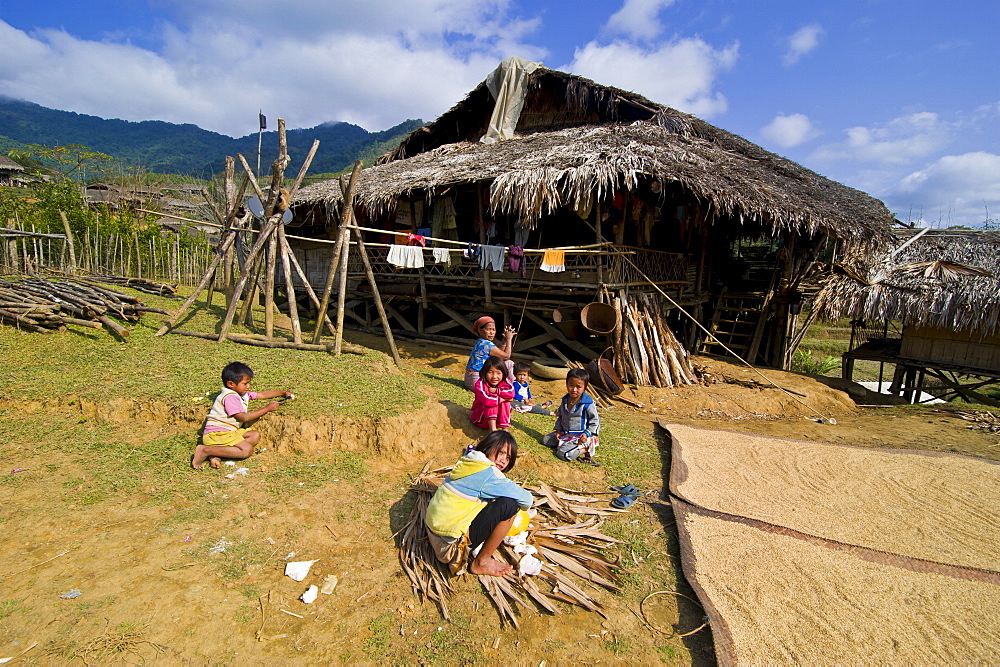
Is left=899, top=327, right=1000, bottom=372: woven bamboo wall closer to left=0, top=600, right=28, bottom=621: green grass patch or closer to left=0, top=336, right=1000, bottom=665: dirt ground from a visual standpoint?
left=0, top=336, right=1000, bottom=665: dirt ground

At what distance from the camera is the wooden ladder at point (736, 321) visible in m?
12.5

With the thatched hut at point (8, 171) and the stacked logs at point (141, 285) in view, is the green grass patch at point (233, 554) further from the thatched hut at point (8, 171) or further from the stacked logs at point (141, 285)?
the thatched hut at point (8, 171)

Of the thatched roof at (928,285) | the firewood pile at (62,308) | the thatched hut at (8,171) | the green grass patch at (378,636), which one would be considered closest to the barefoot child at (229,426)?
the green grass patch at (378,636)

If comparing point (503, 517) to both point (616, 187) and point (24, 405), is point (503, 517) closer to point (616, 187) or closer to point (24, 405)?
point (24, 405)

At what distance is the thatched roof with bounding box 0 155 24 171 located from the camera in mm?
30859

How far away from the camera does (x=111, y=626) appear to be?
102 inches

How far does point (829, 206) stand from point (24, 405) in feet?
45.5

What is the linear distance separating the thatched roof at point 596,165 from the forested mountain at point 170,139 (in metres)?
64.7

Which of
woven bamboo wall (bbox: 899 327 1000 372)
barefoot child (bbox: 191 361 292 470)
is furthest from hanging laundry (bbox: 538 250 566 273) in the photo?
woven bamboo wall (bbox: 899 327 1000 372)

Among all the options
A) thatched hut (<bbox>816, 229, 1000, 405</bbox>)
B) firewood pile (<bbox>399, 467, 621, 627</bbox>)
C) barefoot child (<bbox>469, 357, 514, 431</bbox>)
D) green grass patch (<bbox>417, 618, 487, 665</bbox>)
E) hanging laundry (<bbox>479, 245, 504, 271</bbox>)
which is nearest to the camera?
green grass patch (<bbox>417, 618, 487, 665</bbox>)

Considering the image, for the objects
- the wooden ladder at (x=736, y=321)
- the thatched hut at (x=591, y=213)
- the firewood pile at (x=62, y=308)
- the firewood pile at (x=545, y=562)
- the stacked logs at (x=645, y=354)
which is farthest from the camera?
the wooden ladder at (x=736, y=321)

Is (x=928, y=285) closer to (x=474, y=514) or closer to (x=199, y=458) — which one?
(x=474, y=514)

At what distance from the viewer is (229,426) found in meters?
4.45

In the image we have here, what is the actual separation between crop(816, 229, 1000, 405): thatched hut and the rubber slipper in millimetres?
10025
